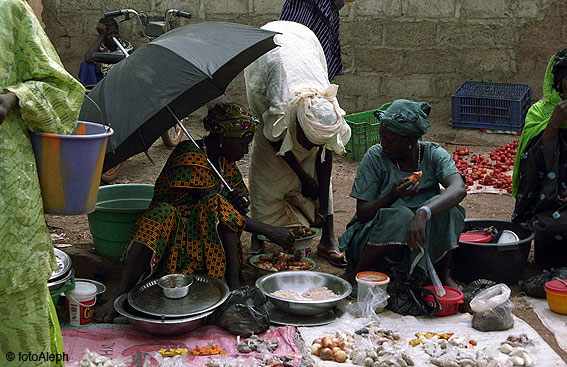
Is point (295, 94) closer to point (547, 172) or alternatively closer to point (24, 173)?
point (547, 172)

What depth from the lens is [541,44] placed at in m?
8.55

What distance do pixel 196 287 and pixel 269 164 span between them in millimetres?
1253

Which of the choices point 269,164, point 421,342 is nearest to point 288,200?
point 269,164

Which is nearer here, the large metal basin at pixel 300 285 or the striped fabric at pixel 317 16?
the large metal basin at pixel 300 285

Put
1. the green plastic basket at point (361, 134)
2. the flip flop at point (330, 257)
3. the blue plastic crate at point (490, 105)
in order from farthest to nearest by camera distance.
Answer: the blue plastic crate at point (490, 105) < the green plastic basket at point (361, 134) < the flip flop at point (330, 257)

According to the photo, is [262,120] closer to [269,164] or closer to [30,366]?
[269,164]

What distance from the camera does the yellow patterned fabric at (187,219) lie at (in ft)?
12.6

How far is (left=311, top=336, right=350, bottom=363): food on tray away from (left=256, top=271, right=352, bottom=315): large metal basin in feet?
0.84

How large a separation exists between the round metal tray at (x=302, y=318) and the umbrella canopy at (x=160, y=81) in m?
1.24

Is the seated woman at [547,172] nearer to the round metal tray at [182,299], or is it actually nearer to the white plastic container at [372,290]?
the white plastic container at [372,290]

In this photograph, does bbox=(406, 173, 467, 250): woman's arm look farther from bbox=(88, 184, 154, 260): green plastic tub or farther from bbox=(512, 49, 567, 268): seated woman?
bbox=(88, 184, 154, 260): green plastic tub

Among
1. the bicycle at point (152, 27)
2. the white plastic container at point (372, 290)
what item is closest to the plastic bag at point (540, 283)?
the white plastic container at point (372, 290)

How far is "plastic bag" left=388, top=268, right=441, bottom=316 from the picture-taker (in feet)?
12.9

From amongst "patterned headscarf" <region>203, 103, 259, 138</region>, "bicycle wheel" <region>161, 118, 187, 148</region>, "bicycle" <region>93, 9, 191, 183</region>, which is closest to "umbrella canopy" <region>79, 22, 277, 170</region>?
"patterned headscarf" <region>203, 103, 259, 138</region>
